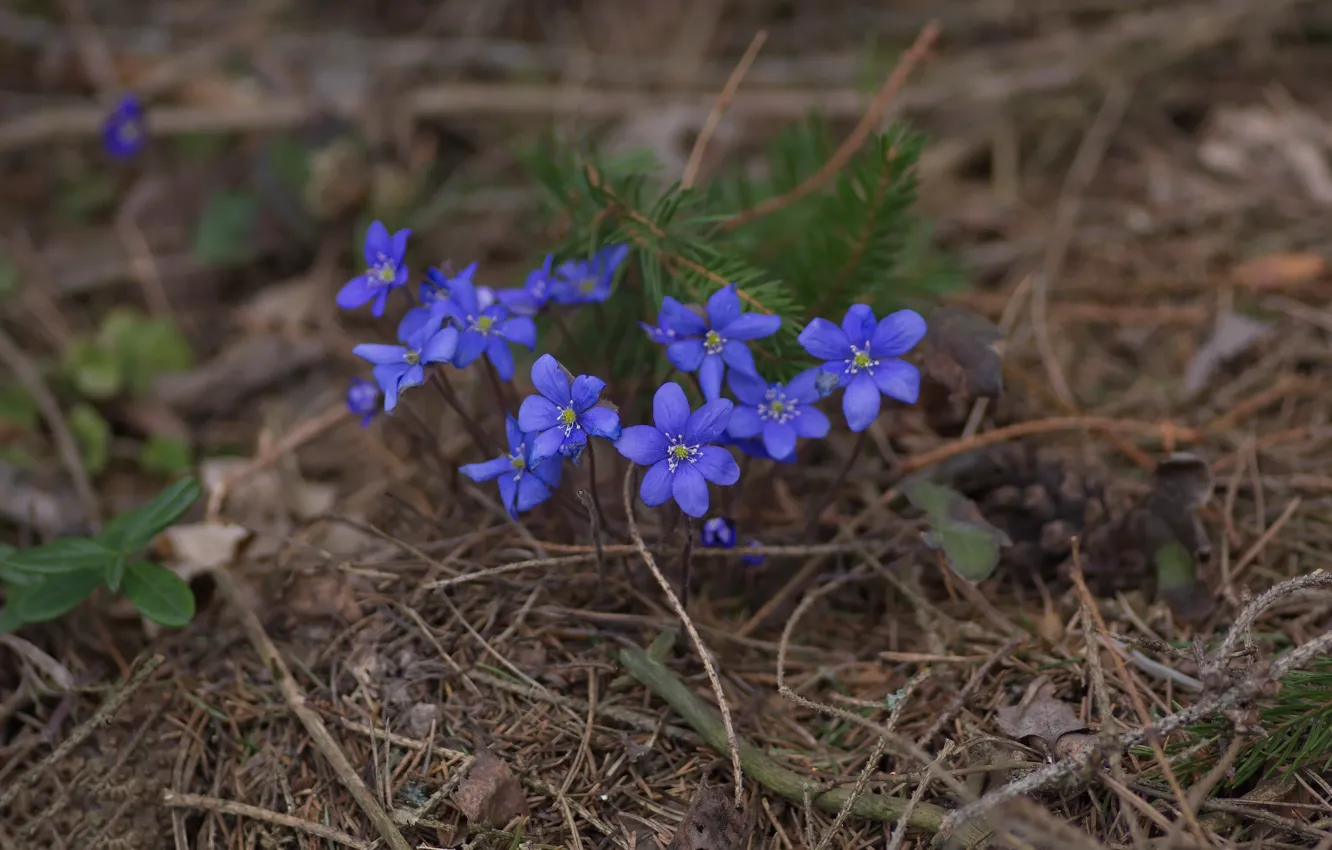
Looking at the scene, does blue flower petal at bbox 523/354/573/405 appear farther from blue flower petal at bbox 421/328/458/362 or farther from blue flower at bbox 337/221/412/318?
blue flower at bbox 337/221/412/318

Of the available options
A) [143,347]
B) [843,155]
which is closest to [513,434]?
[843,155]

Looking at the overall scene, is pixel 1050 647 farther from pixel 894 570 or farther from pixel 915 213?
pixel 915 213

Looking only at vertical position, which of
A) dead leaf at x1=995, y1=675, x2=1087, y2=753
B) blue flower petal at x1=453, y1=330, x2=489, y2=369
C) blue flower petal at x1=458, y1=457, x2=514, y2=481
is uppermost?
blue flower petal at x1=453, y1=330, x2=489, y2=369

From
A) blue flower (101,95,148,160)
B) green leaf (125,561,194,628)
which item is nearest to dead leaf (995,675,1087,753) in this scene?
green leaf (125,561,194,628)

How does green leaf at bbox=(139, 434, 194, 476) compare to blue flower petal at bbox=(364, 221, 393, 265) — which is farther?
green leaf at bbox=(139, 434, 194, 476)

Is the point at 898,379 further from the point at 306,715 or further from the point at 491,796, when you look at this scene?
the point at 306,715

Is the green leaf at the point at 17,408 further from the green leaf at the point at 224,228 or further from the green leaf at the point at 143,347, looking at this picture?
the green leaf at the point at 224,228
